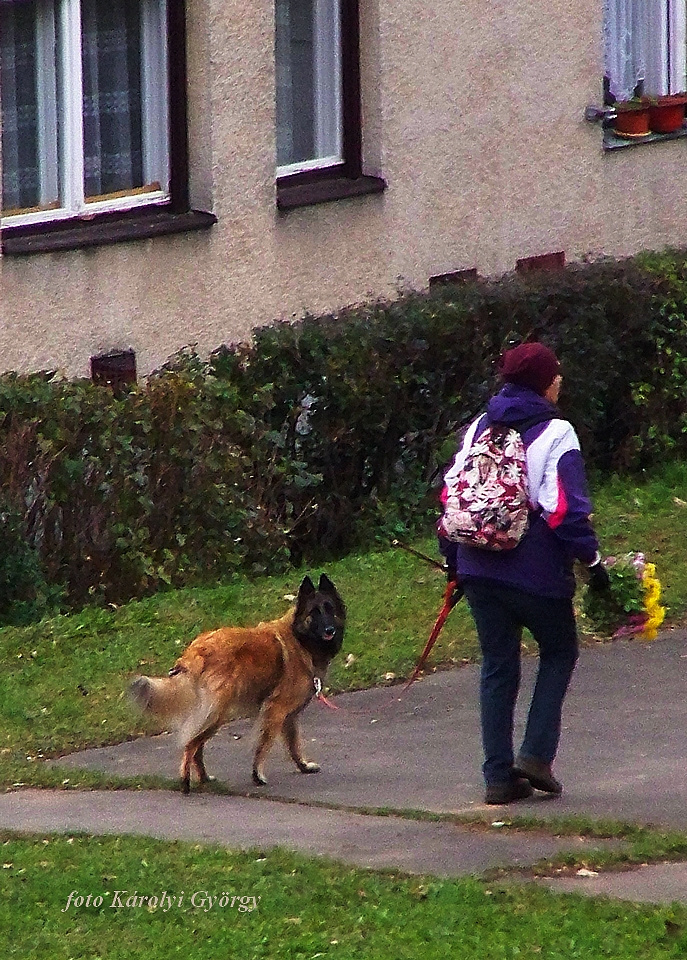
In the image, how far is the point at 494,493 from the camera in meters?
6.76

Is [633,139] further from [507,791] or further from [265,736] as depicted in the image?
[507,791]

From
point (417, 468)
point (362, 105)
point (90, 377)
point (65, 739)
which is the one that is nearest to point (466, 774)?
point (65, 739)

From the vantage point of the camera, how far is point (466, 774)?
7547 mm

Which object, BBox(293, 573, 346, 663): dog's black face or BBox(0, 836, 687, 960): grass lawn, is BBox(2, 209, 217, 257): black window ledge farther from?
BBox(0, 836, 687, 960): grass lawn

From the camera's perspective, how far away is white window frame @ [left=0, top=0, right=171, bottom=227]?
38.6 feet

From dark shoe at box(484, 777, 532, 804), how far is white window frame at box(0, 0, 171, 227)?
569cm

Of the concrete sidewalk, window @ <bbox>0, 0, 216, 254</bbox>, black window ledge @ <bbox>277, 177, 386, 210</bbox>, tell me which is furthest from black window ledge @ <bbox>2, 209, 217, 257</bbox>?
the concrete sidewalk

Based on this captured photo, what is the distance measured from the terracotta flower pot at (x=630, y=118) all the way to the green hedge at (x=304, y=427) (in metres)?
2.21

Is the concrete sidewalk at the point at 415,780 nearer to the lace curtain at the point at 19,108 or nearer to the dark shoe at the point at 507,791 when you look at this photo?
the dark shoe at the point at 507,791

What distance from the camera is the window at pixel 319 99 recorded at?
13.2 metres

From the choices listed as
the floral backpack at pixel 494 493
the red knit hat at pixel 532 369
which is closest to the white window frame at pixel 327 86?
the red knit hat at pixel 532 369

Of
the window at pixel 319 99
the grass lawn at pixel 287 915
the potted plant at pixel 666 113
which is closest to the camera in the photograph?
the grass lawn at pixel 287 915

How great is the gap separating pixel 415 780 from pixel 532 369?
171cm

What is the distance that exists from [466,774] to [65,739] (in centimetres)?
172
